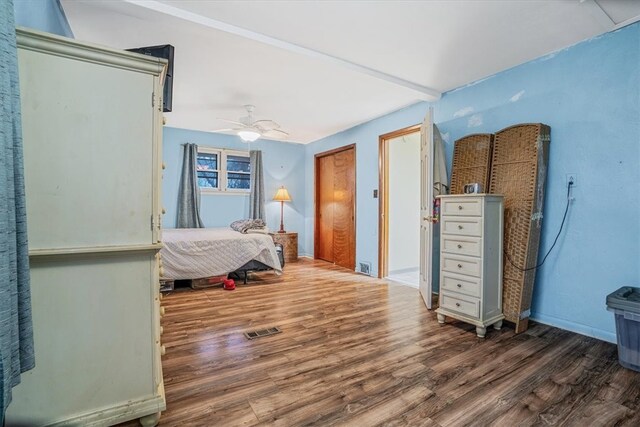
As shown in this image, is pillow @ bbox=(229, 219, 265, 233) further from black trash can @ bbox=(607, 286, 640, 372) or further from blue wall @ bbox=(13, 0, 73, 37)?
black trash can @ bbox=(607, 286, 640, 372)

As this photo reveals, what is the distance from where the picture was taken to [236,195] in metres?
5.85

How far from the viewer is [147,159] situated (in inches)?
53.8

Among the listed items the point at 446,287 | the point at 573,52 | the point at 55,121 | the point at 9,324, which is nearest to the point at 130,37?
the point at 55,121

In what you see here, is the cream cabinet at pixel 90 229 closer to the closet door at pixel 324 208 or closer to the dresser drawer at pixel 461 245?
the dresser drawer at pixel 461 245

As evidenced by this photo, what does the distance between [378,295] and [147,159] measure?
2951 mm

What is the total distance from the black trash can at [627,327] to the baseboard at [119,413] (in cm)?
275

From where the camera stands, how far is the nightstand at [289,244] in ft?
18.7

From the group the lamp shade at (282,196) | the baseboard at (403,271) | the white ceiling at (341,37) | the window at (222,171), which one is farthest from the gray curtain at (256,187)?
the baseboard at (403,271)

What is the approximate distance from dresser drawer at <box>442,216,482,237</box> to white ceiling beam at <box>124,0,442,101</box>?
1608 mm

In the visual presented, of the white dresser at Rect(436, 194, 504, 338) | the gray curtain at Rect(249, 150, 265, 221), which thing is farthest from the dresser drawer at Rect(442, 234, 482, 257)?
the gray curtain at Rect(249, 150, 265, 221)

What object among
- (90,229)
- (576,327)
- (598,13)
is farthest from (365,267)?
(90,229)

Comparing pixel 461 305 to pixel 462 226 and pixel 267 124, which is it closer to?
pixel 462 226

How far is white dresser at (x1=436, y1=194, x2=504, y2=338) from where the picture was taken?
7.97 feet

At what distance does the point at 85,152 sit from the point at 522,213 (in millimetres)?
3080
